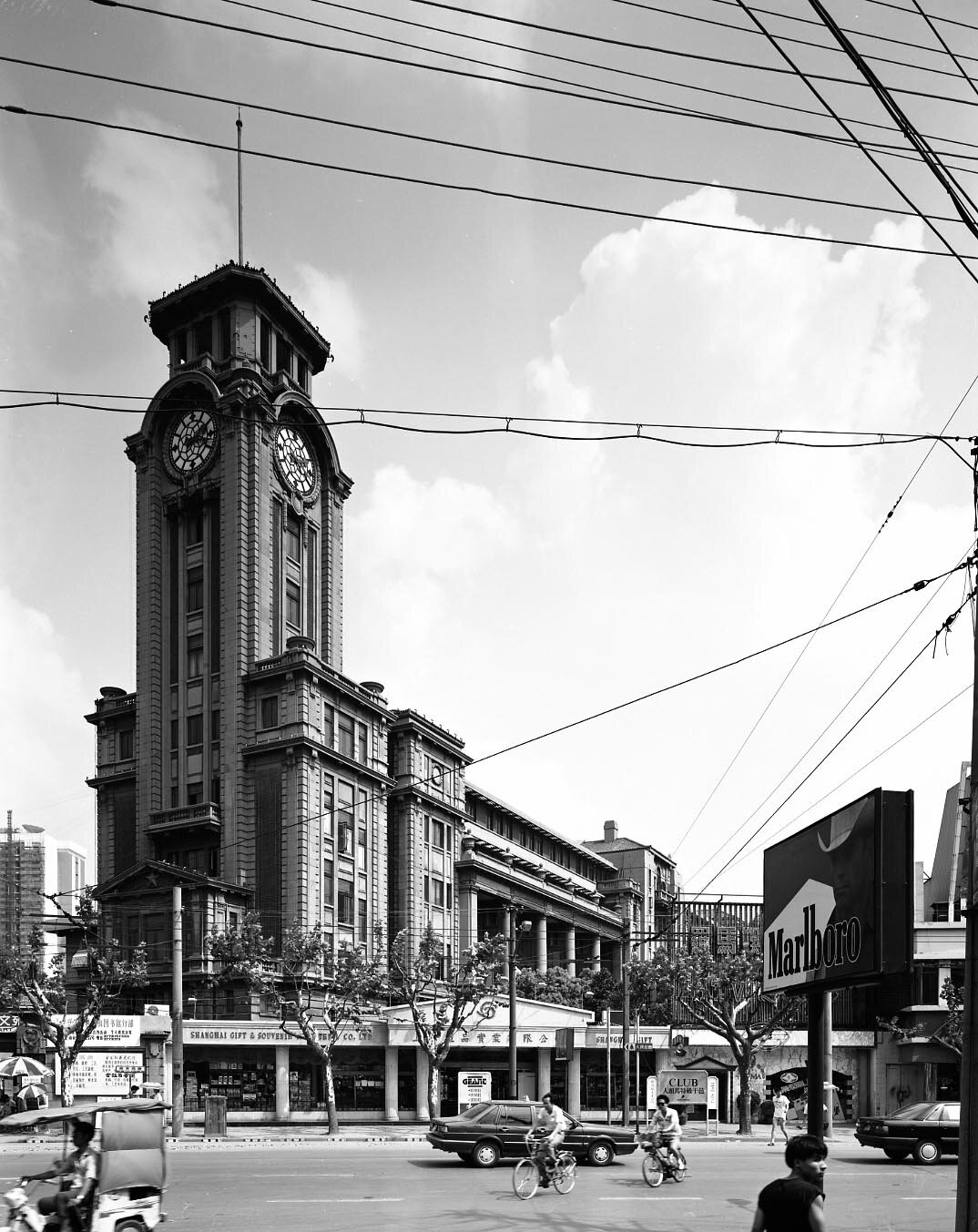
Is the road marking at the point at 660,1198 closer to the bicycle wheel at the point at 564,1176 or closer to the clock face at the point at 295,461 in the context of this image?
the bicycle wheel at the point at 564,1176

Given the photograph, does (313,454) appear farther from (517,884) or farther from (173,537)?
(517,884)

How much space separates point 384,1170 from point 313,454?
68.1 m

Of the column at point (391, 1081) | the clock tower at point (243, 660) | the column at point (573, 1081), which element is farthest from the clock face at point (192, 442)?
the column at point (573, 1081)

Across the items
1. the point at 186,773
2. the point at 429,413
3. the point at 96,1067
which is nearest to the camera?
the point at 429,413

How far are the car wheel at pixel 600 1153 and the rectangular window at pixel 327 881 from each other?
48.5 meters

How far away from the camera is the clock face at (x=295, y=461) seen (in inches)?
3339

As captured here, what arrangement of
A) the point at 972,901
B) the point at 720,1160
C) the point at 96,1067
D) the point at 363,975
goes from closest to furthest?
the point at 972,901, the point at 720,1160, the point at 96,1067, the point at 363,975

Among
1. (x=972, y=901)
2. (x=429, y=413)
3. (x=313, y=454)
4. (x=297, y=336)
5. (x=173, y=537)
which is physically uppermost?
(x=297, y=336)

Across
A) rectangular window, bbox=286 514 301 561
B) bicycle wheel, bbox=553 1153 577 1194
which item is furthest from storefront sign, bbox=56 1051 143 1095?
rectangular window, bbox=286 514 301 561

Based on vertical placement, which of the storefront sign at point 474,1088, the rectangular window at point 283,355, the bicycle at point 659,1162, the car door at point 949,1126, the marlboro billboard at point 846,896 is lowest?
the storefront sign at point 474,1088

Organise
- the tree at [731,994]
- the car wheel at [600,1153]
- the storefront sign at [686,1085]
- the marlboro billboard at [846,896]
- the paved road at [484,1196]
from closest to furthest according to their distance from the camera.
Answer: the marlboro billboard at [846,896]
the paved road at [484,1196]
the car wheel at [600,1153]
the storefront sign at [686,1085]
the tree at [731,994]

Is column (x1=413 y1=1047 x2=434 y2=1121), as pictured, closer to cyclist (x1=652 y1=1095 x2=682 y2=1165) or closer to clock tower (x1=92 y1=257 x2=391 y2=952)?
clock tower (x1=92 y1=257 x2=391 y2=952)

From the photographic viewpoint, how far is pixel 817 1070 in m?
14.6

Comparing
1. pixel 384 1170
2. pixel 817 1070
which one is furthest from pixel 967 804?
pixel 384 1170
